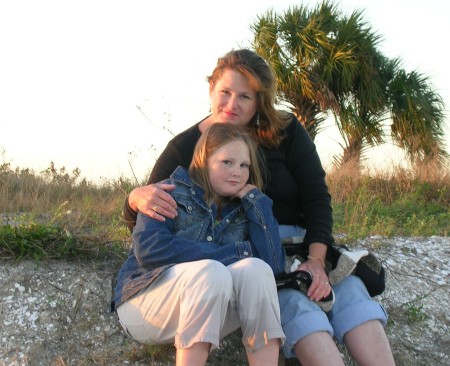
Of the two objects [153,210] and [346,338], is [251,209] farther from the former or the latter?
[346,338]

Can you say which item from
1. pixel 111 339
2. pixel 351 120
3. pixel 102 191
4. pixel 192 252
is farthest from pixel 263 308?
pixel 351 120

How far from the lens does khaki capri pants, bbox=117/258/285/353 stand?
2.46 meters

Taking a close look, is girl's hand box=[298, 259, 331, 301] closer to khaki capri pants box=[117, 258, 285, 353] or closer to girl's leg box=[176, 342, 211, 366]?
khaki capri pants box=[117, 258, 285, 353]

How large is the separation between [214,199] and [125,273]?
1.76ft

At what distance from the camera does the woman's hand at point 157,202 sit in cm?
286

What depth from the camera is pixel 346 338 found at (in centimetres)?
296

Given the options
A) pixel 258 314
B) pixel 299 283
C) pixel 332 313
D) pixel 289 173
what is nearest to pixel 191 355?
pixel 258 314

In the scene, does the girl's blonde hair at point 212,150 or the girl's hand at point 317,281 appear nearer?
the girl's hand at point 317,281

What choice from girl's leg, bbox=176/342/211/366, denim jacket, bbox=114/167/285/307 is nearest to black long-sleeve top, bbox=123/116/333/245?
denim jacket, bbox=114/167/285/307

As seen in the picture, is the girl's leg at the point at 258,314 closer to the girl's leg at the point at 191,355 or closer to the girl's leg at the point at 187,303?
the girl's leg at the point at 187,303

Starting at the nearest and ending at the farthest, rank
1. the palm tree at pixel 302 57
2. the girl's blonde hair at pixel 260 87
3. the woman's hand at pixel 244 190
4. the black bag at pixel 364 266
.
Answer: the woman's hand at pixel 244 190, the black bag at pixel 364 266, the girl's blonde hair at pixel 260 87, the palm tree at pixel 302 57

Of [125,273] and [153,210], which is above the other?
[153,210]

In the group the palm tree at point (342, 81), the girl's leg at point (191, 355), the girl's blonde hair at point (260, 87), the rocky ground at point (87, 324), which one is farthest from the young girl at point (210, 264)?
the palm tree at point (342, 81)

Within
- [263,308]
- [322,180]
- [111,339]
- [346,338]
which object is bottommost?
[111,339]
